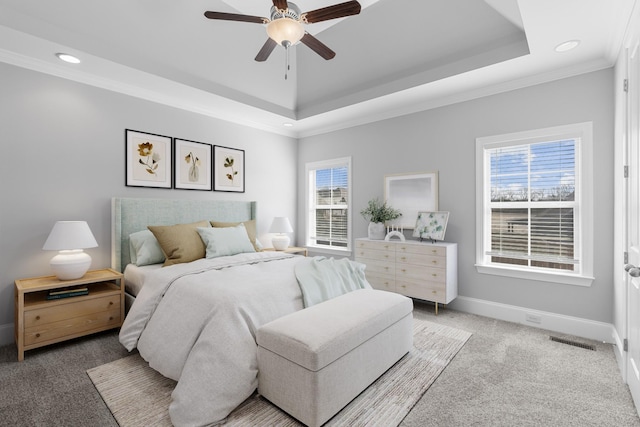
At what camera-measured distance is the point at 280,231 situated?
4645mm

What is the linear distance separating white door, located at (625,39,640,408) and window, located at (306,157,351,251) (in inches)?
124

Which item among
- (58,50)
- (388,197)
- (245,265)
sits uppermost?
(58,50)

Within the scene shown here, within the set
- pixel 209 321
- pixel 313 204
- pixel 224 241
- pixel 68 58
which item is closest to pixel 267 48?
pixel 68 58

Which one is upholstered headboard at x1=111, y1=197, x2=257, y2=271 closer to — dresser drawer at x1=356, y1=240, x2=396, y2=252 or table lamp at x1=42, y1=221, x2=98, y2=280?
table lamp at x1=42, y1=221, x2=98, y2=280

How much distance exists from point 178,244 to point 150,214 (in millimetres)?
699

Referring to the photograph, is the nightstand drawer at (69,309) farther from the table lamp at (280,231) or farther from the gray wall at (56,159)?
the table lamp at (280,231)

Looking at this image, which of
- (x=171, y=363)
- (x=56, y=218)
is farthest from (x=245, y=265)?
(x=56, y=218)

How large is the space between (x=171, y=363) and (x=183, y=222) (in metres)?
2.11

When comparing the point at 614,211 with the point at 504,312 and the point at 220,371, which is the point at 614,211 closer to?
the point at 504,312

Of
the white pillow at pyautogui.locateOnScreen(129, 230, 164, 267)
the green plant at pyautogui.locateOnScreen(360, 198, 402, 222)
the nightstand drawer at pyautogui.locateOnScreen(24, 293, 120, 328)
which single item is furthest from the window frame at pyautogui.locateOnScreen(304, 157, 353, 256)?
the nightstand drawer at pyautogui.locateOnScreen(24, 293, 120, 328)

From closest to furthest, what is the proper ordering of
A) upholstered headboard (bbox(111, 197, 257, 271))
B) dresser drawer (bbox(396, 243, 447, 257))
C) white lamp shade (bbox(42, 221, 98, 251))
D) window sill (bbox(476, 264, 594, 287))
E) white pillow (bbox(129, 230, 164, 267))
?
white lamp shade (bbox(42, 221, 98, 251)), window sill (bbox(476, 264, 594, 287)), white pillow (bbox(129, 230, 164, 267)), upholstered headboard (bbox(111, 197, 257, 271)), dresser drawer (bbox(396, 243, 447, 257))

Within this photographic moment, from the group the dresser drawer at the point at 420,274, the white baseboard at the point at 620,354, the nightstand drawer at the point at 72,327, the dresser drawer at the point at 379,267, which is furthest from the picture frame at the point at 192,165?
the white baseboard at the point at 620,354

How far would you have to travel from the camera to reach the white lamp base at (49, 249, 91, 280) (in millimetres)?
2678

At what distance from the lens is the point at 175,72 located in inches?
131
